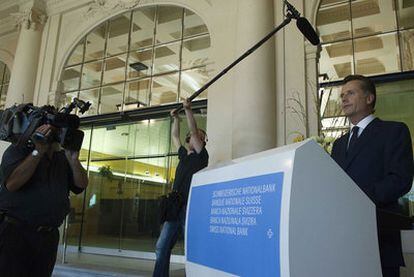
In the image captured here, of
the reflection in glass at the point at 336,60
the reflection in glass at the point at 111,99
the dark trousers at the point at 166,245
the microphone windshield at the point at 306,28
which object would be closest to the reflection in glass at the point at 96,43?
the reflection in glass at the point at 111,99

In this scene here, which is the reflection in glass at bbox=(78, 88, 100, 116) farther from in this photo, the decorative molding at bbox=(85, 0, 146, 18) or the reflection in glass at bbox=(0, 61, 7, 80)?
the reflection in glass at bbox=(0, 61, 7, 80)

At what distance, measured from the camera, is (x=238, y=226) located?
3.53 ft

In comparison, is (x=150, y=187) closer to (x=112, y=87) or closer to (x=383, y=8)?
(x=112, y=87)

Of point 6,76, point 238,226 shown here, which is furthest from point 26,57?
point 238,226

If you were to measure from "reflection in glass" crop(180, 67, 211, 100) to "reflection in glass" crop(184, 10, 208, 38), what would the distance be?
0.66 meters

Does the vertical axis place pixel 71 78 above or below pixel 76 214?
above

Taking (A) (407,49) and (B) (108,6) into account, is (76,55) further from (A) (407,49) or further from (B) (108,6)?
(A) (407,49)

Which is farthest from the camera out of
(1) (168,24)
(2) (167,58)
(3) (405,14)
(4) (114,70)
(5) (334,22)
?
(4) (114,70)

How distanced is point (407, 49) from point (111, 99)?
4845 mm

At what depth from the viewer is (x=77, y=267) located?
4621 mm

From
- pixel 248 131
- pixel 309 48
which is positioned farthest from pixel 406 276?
pixel 309 48

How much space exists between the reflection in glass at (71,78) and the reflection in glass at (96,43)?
32 cm

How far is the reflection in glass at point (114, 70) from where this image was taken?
23.3 feet

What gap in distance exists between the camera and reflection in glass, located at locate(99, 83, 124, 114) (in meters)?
6.96
